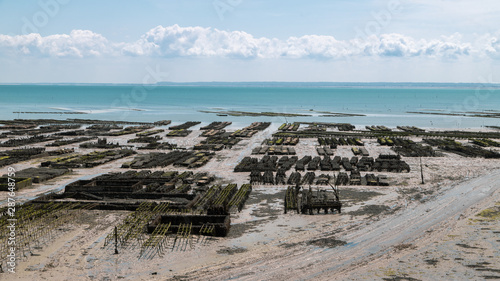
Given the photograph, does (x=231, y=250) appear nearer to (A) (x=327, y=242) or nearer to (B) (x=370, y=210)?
(A) (x=327, y=242)

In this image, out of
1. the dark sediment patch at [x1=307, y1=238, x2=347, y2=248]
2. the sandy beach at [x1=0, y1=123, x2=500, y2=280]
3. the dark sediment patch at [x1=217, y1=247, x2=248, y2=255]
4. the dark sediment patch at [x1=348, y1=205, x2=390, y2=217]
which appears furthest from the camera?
the dark sediment patch at [x1=348, y1=205, x2=390, y2=217]

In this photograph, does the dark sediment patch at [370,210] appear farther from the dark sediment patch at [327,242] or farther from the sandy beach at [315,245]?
the dark sediment patch at [327,242]

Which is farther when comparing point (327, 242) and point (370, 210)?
point (370, 210)

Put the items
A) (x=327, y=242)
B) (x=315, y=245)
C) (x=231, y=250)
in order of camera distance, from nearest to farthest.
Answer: (x=231, y=250), (x=315, y=245), (x=327, y=242)

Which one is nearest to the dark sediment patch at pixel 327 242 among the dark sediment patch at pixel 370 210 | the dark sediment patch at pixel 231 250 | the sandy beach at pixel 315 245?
the sandy beach at pixel 315 245

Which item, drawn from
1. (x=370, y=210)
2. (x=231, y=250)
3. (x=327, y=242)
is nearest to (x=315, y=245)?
(x=327, y=242)

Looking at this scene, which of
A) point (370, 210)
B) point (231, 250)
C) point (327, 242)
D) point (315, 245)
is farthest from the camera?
point (370, 210)

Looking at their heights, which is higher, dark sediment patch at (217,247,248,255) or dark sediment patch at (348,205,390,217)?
dark sediment patch at (348,205,390,217)

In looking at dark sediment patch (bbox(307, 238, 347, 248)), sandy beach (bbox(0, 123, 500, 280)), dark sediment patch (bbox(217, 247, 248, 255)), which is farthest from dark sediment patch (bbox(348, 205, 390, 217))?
dark sediment patch (bbox(217, 247, 248, 255))

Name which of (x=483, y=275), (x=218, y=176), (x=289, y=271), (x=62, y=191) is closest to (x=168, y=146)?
(x=218, y=176)

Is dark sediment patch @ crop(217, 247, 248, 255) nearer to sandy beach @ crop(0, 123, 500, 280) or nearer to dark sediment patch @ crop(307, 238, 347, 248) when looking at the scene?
sandy beach @ crop(0, 123, 500, 280)

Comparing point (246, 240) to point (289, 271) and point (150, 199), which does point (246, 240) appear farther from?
point (150, 199)
